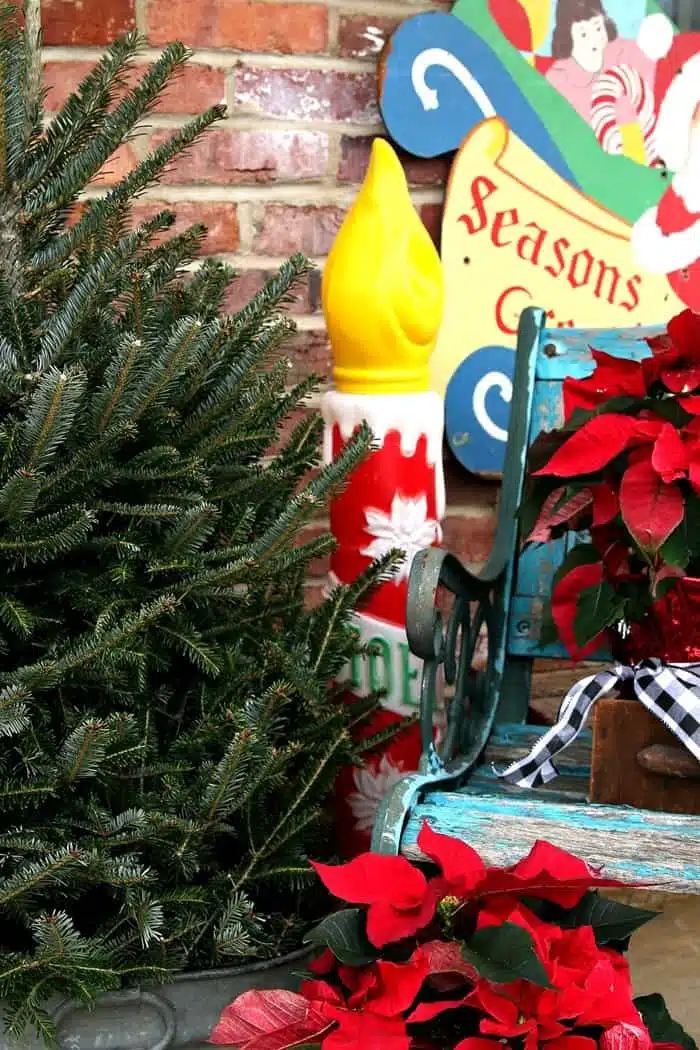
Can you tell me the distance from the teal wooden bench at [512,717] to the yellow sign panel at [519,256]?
308mm

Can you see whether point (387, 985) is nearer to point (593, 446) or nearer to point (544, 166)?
point (593, 446)

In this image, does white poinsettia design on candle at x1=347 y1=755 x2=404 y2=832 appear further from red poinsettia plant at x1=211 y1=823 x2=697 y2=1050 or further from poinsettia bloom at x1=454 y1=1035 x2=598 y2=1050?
poinsettia bloom at x1=454 y1=1035 x2=598 y2=1050

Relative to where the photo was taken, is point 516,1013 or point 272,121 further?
point 272,121

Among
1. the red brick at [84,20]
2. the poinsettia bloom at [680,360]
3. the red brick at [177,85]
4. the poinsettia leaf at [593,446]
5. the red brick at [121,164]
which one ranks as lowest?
the poinsettia leaf at [593,446]

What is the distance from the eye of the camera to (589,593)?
1.32 metres

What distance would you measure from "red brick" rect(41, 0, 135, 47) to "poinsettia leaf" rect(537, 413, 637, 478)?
0.97 m

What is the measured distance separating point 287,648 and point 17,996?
47cm

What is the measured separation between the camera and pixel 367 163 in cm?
197

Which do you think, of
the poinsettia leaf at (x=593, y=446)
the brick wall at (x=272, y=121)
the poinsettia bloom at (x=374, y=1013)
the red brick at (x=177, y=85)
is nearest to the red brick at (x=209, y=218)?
the brick wall at (x=272, y=121)

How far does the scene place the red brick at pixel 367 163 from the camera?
6.43 feet

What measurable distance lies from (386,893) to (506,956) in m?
0.13

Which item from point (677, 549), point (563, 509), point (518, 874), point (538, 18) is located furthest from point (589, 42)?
point (518, 874)

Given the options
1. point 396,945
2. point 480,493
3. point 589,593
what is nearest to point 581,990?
point 396,945

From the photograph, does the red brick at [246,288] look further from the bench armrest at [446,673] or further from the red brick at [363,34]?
the bench armrest at [446,673]
